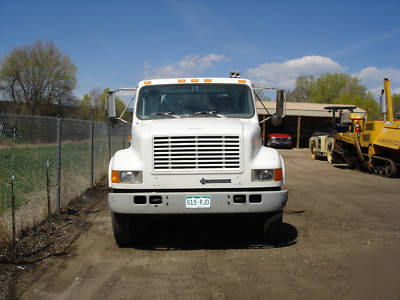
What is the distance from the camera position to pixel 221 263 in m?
4.66

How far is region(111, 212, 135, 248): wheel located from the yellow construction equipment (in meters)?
10.4

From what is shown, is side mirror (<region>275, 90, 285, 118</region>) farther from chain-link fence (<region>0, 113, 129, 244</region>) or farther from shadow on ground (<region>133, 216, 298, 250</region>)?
chain-link fence (<region>0, 113, 129, 244</region>)

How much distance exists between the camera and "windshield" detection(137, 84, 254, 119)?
6031 mm

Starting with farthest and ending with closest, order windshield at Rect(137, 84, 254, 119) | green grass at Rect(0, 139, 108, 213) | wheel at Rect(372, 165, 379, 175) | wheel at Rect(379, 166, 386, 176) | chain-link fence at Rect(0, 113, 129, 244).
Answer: wheel at Rect(372, 165, 379, 175)
wheel at Rect(379, 166, 386, 176)
green grass at Rect(0, 139, 108, 213)
windshield at Rect(137, 84, 254, 119)
chain-link fence at Rect(0, 113, 129, 244)

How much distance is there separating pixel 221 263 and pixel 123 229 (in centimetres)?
142

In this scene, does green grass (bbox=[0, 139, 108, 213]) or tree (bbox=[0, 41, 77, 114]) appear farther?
tree (bbox=[0, 41, 77, 114])

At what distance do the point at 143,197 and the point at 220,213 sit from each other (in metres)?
0.98

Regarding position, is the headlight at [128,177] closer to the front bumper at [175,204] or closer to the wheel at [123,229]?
the front bumper at [175,204]

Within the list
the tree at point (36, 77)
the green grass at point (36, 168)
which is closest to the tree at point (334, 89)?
the tree at point (36, 77)

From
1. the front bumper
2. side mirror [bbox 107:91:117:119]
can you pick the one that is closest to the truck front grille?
the front bumper

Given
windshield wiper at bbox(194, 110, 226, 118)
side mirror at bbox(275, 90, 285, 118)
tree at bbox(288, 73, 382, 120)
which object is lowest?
windshield wiper at bbox(194, 110, 226, 118)

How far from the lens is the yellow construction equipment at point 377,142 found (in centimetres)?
1316

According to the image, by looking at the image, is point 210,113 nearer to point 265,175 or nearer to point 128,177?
point 265,175

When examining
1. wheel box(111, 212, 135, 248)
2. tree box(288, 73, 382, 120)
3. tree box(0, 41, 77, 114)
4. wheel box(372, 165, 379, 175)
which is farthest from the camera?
tree box(288, 73, 382, 120)
